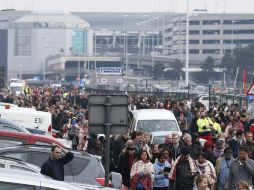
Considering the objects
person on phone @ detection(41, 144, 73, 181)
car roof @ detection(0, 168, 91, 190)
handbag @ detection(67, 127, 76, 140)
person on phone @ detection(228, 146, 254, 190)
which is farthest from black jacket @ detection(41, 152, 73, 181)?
handbag @ detection(67, 127, 76, 140)

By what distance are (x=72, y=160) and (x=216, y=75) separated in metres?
163

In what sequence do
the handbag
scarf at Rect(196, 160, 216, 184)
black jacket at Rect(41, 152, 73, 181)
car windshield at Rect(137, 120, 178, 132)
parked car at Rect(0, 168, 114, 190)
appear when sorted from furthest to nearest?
1. the handbag
2. car windshield at Rect(137, 120, 178, 132)
3. scarf at Rect(196, 160, 216, 184)
4. black jacket at Rect(41, 152, 73, 181)
5. parked car at Rect(0, 168, 114, 190)

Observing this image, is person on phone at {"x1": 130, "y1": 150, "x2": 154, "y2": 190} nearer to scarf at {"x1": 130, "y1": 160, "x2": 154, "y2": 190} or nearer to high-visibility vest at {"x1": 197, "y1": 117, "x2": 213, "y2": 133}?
scarf at {"x1": 130, "y1": 160, "x2": 154, "y2": 190}

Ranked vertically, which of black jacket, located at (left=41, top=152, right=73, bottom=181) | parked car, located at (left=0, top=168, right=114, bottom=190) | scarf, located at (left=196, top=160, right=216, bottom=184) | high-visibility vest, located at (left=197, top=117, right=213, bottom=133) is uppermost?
parked car, located at (left=0, top=168, right=114, bottom=190)

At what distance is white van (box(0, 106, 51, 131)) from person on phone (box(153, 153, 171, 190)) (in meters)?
13.2

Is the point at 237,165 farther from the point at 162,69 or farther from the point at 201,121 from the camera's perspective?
the point at 162,69

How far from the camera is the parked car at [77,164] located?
18828 millimetres

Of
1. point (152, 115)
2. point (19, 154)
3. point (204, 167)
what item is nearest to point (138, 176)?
point (204, 167)

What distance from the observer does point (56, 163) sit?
17891 millimetres

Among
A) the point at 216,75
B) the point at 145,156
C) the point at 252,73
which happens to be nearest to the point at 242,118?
the point at 145,156

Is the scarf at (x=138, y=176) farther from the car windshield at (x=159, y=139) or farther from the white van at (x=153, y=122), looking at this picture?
the white van at (x=153, y=122)

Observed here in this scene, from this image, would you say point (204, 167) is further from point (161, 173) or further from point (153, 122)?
point (153, 122)

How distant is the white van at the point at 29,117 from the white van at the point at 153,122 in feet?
9.51

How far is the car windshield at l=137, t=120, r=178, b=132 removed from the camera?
110 feet
